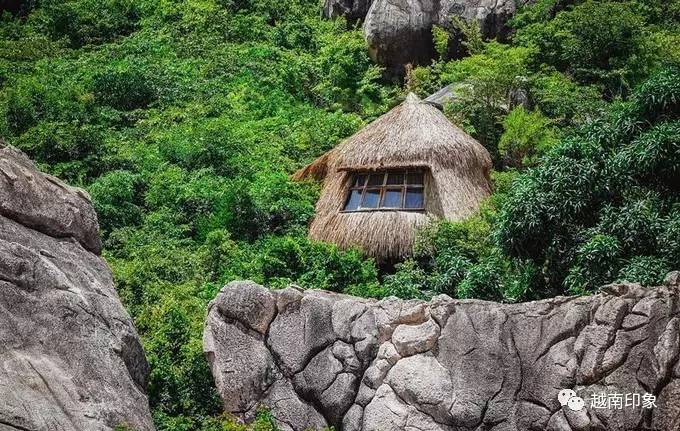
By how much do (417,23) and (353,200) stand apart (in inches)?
402

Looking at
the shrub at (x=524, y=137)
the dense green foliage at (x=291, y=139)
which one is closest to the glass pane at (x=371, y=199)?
the dense green foliage at (x=291, y=139)

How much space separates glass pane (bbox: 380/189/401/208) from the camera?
1812 cm

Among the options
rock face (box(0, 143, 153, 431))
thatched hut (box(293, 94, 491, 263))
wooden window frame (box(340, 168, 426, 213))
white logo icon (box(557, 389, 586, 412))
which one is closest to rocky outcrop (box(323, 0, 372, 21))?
thatched hut (box(293, 94, 491, 263))

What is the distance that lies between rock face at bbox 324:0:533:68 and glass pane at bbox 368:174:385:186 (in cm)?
928

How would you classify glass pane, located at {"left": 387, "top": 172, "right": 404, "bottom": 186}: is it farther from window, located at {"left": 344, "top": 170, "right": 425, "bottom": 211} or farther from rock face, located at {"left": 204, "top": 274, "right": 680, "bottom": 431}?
rock face, located at {"left": 204, "top": 274, "right": 680, "bottom": 431}

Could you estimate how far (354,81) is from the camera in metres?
26.4

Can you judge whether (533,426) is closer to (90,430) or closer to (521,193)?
(521,193)

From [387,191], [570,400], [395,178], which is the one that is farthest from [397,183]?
[570,400]

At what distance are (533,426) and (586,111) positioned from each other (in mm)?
11925

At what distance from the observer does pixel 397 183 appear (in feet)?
60.8

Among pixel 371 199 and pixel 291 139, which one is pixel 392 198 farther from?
pixel 291 139

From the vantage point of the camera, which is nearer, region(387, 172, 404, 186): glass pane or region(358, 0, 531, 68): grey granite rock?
Answer: region(387, 172, 404, 186): glass pane

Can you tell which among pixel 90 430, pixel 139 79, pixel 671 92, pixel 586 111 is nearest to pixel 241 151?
pixel 139 79

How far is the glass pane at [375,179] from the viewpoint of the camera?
18578 mm
